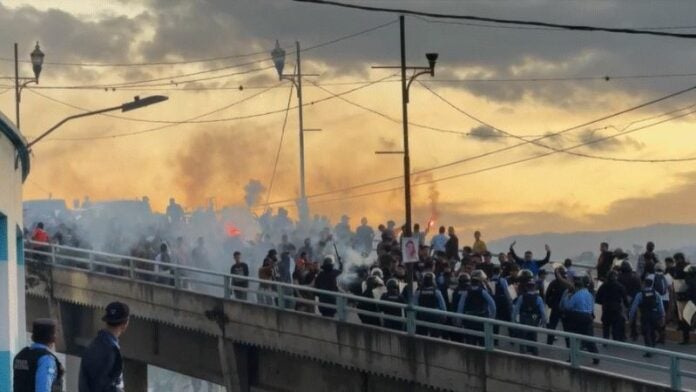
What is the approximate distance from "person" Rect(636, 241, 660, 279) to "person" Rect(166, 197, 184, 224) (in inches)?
1364

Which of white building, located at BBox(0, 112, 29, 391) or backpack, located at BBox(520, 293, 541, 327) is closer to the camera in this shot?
white building, located at BBox(0, 112, 29, 391)

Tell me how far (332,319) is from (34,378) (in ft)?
53.2

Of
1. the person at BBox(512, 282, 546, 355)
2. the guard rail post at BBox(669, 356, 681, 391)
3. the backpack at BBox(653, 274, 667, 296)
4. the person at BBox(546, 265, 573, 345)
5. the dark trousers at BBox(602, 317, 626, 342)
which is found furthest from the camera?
the backpack at BBox(653, 274, 667, 296)

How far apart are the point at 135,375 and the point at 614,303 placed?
14.6 metres

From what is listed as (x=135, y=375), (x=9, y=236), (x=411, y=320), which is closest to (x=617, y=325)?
(x=411, y=320)

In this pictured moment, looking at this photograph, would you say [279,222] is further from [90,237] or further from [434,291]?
[434,291]

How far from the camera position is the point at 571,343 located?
20281 millimetres

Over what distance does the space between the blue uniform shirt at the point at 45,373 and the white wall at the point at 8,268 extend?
794cm

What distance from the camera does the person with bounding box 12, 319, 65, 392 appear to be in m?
9.38

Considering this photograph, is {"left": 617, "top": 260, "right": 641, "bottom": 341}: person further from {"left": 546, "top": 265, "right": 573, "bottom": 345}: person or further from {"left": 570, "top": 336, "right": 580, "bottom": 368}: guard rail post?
{"left": 570, "top": 336, "right": 580, "bottom": 368}: guard rail post

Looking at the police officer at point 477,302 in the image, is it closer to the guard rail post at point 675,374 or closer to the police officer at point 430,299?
the police officer at point 430,299

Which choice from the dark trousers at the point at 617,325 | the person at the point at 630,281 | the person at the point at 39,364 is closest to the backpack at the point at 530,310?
the dark trousers at the point at 617,325

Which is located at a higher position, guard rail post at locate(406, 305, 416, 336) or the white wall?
the white wall

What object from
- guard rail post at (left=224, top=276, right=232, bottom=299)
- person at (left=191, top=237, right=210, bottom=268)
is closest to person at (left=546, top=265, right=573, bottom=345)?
guard rail post at (left=224, top=276, right=232, bottom=299)
